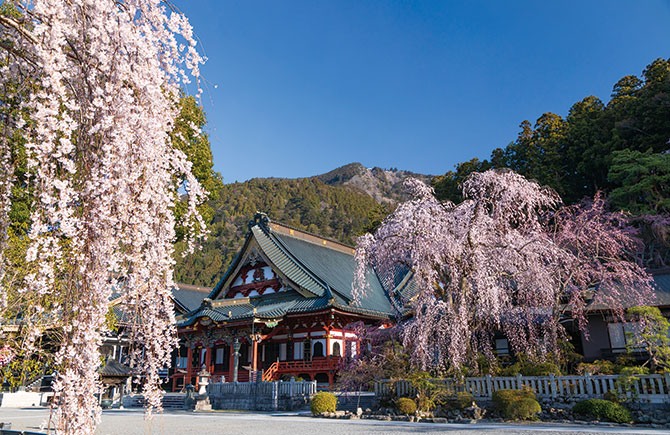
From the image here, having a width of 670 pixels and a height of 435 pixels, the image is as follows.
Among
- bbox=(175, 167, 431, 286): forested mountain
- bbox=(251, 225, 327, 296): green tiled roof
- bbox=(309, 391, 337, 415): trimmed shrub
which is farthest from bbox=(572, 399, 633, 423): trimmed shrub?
bbox=(175, 167, 431, 286): forested mountain

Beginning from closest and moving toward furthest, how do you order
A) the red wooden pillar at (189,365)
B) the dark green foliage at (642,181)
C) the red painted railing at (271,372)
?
the red painted railing at (271,372) → the dark green foliage at (642,181) → the red wooden pillar at (189,365)

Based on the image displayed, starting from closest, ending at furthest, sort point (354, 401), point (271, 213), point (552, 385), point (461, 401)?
point (552, 385)
point (461, 401)
point (354, 401)
point (271, 213)

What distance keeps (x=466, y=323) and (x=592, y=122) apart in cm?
2199

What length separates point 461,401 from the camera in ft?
39.1

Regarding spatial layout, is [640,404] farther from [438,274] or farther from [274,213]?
[274,213]

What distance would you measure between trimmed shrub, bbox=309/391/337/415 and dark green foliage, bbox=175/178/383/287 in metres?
50.8

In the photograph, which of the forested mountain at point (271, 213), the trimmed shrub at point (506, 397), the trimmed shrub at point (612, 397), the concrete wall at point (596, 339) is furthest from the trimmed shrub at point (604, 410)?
the forested mountain at point (271, 213)

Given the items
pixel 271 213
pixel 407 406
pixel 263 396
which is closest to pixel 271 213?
pixel 271 213

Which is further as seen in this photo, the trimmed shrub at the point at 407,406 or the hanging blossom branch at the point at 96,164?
the trimmed shrub at the point at 407,406

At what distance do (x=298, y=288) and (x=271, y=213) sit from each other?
2364 inches

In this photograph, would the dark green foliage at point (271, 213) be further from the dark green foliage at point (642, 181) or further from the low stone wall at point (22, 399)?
the dark green foliage at point (642, 181)

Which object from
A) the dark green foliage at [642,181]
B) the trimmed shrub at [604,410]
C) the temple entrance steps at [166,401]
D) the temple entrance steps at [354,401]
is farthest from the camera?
the dark green foliage at [642,181]

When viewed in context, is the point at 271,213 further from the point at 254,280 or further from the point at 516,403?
the point at 516,403

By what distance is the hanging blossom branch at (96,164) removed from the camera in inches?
144
